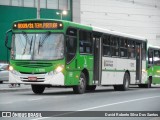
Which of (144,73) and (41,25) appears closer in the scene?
(41,25)

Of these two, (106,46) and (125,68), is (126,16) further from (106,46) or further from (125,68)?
(106,46)

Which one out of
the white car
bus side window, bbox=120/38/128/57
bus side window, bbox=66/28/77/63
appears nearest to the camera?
bus side window, bbox=66/28/77/63

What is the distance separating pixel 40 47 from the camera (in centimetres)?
2303

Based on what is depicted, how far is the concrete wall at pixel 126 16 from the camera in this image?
8488 cm

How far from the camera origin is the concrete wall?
84875mm

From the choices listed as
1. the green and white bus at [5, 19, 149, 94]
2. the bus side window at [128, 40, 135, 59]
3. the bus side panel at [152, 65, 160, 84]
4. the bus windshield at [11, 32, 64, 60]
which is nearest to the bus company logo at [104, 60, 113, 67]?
the green and white bus at [5, 19, 149, 94]

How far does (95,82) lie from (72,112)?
36.7 ft

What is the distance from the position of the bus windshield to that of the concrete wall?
197 feet

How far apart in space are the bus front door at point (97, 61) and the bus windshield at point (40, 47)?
3202 millimetres

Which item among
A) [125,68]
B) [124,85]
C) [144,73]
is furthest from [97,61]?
[144,73]

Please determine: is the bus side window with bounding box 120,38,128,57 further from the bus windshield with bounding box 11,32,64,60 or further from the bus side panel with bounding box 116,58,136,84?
the bus windshield with bounding box 11,32,64,60

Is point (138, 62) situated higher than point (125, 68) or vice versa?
point (138, 62)

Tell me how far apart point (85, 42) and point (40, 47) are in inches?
99.9

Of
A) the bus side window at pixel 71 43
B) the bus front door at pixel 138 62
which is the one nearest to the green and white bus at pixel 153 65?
the bus front door at pixel 138 62
